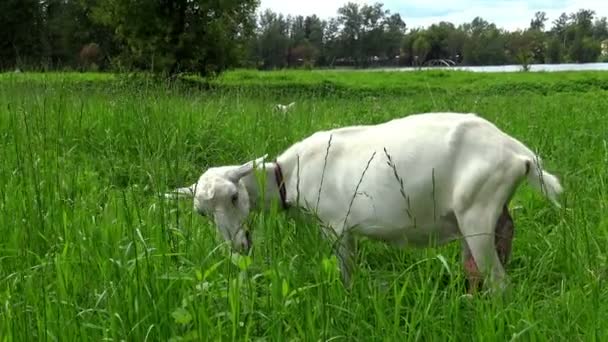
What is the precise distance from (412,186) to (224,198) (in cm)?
98

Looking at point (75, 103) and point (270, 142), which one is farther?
point (75, 103)

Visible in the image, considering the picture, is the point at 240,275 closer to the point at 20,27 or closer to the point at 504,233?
the point at 504,233

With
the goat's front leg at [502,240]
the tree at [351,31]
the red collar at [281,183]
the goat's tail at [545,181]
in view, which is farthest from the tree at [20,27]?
the goat's tail at [545,181]

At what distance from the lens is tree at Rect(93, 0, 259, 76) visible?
903 inches

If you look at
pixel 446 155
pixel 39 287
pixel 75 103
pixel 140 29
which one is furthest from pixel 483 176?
pixel 140 29

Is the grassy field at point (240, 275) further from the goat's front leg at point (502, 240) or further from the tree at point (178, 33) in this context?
the tree at point (178, 33)

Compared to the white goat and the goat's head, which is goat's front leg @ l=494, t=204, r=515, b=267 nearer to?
the white goat

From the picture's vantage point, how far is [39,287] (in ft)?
8.68

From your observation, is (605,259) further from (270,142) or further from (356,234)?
(270,142)

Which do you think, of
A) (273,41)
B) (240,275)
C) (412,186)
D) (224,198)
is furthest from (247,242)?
(273,41)

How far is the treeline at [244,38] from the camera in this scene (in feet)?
77.0

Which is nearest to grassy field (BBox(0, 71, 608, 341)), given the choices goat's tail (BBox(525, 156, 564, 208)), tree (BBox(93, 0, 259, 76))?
goat's tail (BBox(525, 156, 564, 208))

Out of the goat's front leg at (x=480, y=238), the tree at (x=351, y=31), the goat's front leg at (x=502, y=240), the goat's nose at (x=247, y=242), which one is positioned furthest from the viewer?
the tree at (x=351, y=31)

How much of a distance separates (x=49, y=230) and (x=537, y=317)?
218 cm
